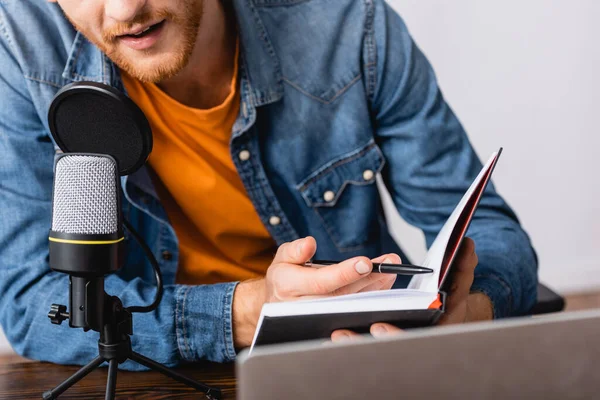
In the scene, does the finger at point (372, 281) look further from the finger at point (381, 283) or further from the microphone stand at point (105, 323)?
the microphone stand at point (105, 323)

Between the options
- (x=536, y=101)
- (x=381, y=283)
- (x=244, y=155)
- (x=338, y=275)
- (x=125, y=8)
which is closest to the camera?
(x=338, y=275)

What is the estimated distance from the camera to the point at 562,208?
2854 millimetres

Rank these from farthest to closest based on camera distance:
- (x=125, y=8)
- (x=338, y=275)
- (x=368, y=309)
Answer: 1. (x=125, y=8)
2. (x=338, y=275)
3. (x=368, y=309)

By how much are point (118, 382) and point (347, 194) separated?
24.0 inches

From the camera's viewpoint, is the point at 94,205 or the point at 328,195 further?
the point at 328,195

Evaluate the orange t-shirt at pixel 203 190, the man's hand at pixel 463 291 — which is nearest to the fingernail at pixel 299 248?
the man's hand at pixel 463 291

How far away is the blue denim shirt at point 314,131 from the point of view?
49.9 inches

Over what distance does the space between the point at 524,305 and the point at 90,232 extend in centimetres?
78

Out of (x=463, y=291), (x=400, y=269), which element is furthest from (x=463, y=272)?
(x=400, y=269)

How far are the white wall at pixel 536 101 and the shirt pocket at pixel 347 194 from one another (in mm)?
1240

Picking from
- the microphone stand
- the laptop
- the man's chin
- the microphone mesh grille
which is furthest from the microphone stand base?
the man's chin

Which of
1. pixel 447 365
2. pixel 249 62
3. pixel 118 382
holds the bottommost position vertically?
pixel 118 382

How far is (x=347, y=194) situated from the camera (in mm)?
1440

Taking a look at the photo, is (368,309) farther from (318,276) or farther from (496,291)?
(496,291)
